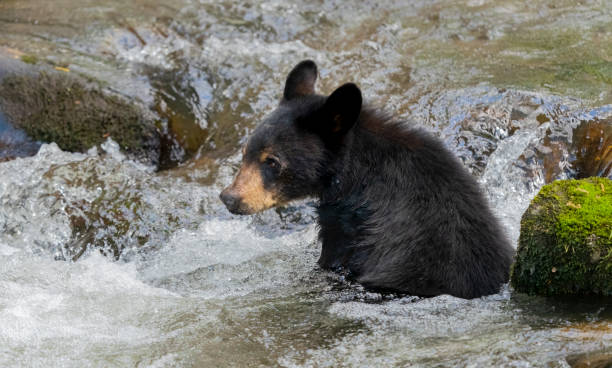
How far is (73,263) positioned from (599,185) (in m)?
4.58

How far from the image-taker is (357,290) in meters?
5.32

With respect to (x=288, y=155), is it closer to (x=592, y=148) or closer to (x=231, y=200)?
(x=231, y=200)

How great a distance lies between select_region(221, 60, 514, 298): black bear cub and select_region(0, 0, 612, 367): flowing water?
0.64ft

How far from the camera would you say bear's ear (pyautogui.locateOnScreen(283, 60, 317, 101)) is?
589cm

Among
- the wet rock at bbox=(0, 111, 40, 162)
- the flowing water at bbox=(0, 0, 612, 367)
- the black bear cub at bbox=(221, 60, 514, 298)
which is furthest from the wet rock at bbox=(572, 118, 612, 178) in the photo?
the wet rock at bbox=(0, 111, 40, 162)

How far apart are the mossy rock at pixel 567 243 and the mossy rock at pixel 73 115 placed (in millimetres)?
5188

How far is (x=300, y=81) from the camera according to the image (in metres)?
5.96

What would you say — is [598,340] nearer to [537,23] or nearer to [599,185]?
[599,185]

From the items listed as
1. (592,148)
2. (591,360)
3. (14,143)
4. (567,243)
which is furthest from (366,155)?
(14,143)

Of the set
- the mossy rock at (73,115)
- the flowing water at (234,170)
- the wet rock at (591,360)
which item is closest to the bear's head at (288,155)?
the flowing water at (234,170)

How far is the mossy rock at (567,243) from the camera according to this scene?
4.46 meters

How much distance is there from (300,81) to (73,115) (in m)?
3.83

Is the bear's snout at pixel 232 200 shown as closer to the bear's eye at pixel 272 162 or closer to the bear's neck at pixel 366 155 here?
the bear's eye at pixel 272 162

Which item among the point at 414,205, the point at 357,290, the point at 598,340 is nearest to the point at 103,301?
the point at 357,290
